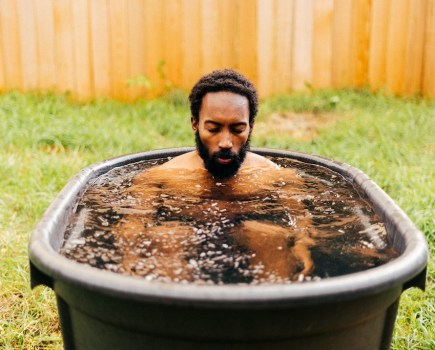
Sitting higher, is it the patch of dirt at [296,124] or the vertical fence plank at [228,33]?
the vertical fence plank at [228,33]

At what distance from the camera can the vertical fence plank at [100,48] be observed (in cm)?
566

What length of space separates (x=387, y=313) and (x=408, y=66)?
4.91 meters

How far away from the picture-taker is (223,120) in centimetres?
226

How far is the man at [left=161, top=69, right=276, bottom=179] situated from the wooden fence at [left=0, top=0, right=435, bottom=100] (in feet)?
10.9

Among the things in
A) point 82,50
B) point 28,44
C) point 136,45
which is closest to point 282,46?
point 136,45

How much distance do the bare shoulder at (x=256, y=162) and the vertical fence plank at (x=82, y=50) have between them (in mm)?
3590

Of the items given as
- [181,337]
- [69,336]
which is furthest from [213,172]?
[181,337]

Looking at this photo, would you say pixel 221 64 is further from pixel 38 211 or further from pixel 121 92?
pixel 38 211

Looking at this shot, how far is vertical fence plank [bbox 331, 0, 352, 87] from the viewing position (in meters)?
5.81

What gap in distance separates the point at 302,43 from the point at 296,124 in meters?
1.07

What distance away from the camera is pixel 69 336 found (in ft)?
4.92

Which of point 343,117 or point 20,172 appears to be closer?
point 20,172

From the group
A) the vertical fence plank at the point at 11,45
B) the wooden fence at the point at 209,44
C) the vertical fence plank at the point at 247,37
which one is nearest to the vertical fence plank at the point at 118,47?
the wooden fence at the point at 209,44

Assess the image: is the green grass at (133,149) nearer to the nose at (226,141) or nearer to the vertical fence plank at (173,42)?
the vertical fence plank at (173,42)
